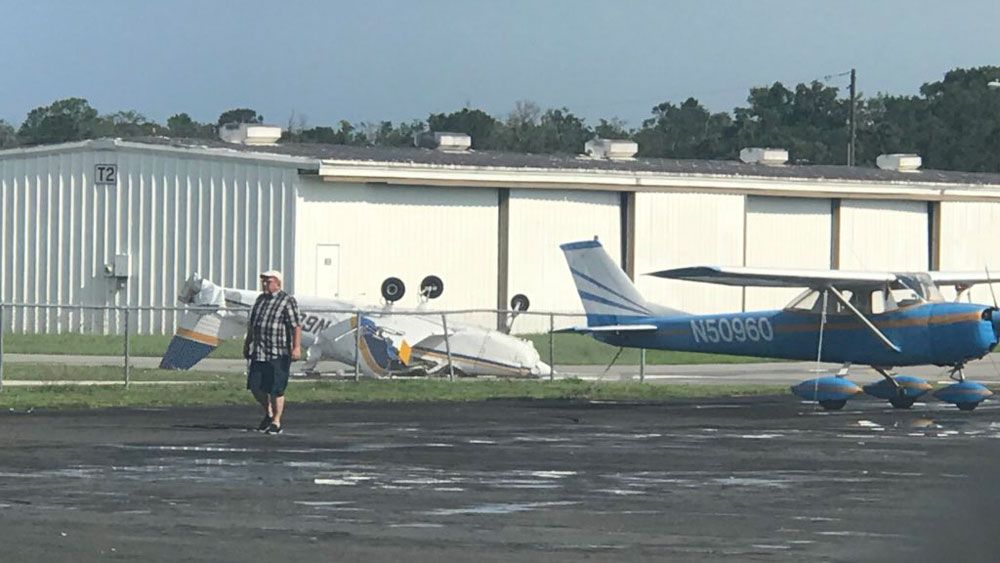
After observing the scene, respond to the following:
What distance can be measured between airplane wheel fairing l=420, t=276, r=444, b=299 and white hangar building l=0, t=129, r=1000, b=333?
3.20 ft

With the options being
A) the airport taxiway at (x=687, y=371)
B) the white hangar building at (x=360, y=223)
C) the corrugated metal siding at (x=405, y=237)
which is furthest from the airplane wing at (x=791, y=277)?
the white hangar building at (x=360, y=223)

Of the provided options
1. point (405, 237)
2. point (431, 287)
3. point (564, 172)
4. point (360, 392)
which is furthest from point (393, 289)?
point (360, 392)

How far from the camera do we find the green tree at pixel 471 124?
119 metres

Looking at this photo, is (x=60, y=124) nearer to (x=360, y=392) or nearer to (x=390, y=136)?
(x=390, y=136)

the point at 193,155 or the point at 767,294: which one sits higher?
the point at 193,155

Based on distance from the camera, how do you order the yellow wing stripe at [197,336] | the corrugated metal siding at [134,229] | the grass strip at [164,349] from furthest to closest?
the corrugated metal siding at [134,229]
the grass strip at [164,349]
the yellow wing stripe at [197,336]

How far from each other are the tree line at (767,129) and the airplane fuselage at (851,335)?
68.9 meters

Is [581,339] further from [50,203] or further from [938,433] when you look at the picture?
[938,433]

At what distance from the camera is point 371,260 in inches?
1774

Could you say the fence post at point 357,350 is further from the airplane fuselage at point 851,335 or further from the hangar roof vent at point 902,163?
the hangar roof vent at point 902,163

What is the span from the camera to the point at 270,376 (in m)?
19.1

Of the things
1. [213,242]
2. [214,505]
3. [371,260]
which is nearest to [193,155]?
[213,242]

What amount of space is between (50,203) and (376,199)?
7932 millimetres

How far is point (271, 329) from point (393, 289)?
23268 mm
